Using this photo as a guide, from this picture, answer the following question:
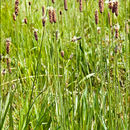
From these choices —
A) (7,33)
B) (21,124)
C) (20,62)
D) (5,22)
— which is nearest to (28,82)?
(20,62)

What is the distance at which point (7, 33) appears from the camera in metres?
2.47

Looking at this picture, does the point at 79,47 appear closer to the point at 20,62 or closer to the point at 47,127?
the point at 20,62

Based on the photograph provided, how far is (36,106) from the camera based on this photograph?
1423 mm

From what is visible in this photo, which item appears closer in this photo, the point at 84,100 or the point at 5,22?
the point at 84,100

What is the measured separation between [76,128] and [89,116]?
0.11 meters

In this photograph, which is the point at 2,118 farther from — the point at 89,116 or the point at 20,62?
the point at 20,62

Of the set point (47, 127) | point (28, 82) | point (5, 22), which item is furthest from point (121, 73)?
point (5, 22)

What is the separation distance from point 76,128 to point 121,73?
1.04 metres

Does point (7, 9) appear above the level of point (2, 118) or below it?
above

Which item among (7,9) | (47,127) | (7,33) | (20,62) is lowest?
(47,127)

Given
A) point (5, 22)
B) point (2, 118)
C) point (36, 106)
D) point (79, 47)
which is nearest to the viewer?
point (2, 118)

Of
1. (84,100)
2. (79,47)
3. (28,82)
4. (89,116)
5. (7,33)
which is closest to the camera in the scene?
(89,116)

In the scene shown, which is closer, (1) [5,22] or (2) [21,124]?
(2) [21,124]

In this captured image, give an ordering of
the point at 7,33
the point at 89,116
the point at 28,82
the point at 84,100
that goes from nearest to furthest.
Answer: the point at 89,116 < the point at 84,100 < the point at 28,82 < the point at 7,33
